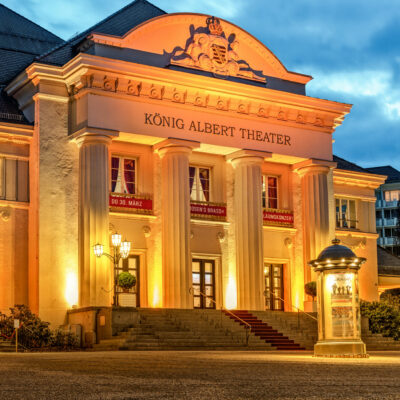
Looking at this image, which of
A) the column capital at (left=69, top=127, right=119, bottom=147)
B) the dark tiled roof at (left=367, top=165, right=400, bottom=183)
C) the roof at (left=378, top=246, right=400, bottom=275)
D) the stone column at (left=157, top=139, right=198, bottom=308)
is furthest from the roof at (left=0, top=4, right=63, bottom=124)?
the dark tiled roof at (left=367, top=165, right=400, bottom=183)

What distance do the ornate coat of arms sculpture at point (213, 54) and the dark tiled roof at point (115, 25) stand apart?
2.86 metres

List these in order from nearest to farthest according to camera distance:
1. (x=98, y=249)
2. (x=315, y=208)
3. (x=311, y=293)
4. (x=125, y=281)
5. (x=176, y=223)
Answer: (x=125, y=281) → (x=98, y=249) → (x=176, y=223) → (x=311, y=293) → (x=315, y=208)

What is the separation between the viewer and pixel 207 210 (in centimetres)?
3703

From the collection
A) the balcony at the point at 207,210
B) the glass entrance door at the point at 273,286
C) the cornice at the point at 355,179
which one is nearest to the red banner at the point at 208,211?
the balcony at the point at 207,210

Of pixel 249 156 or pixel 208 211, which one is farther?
pixel 208 211

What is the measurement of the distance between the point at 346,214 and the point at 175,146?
41.8 ft

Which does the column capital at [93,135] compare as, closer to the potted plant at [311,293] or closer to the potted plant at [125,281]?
the potted plant at [125,281]

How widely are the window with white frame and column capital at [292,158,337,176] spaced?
15.3 ft

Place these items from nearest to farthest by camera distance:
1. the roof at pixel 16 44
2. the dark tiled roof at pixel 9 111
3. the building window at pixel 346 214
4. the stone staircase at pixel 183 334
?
the stone staircase at pixel 183 334, the dark tiled roof at pixel 9 111, the roof at pixel 16 44, the building window at pixel 346 214

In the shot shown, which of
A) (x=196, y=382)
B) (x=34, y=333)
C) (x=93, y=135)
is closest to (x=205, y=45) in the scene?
(x=93, y=135)

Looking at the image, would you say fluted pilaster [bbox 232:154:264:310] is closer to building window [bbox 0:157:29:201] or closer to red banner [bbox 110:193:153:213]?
red banner [bbox 110:193:153:213]

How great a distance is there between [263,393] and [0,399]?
9.75ft

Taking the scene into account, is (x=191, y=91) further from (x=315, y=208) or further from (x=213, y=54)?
(x=315, y=208)

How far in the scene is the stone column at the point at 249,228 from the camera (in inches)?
1403
